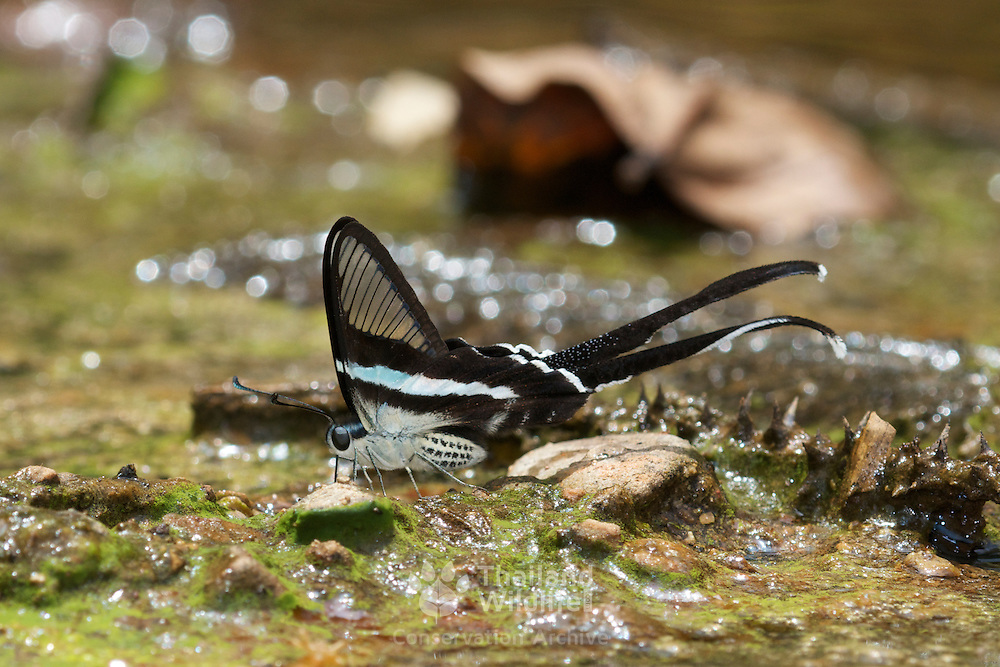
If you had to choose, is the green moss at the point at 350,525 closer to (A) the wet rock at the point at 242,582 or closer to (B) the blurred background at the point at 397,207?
(A) the wet rock at the point at 242,582

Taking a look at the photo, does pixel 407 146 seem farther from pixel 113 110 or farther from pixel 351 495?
pixel 351 495

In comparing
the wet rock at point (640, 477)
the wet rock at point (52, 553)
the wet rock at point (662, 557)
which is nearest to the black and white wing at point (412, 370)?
the wet rock at point (640, 477)

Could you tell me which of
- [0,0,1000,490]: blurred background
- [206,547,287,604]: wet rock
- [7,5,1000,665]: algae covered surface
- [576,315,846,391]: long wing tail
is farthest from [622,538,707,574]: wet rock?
[0,0,1000,490]: blurred background

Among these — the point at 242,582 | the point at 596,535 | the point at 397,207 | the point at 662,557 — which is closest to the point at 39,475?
the point at 242,582

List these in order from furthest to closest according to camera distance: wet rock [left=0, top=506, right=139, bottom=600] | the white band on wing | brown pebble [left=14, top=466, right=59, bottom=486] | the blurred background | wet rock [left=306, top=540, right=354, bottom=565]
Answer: the blurred background
the white band on wing
brown pebble [left=14, top=466, right=59, bottom=486]
wet rock [left=306, top=540, right=354, bottom=565]
wet rock [left=0, top=506, right=139, bottom=600]

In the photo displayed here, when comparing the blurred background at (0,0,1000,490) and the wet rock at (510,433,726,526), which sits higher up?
the blurred background at (0,0,1000,490)

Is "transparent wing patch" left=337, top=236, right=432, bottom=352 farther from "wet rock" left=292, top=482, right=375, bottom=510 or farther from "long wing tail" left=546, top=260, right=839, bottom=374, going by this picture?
"wet rock" left=292, top=482, right=375, bottom=510
